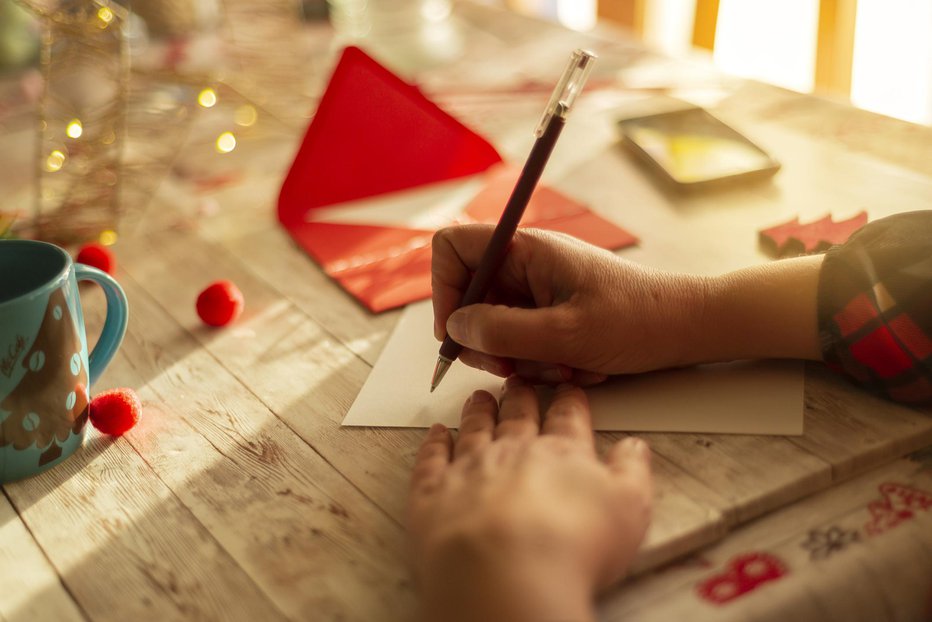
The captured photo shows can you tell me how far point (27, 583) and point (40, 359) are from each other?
0.43ft

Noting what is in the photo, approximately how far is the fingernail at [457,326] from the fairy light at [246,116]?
0.66 metres

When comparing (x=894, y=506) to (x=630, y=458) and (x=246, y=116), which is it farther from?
(x=246, y=116)

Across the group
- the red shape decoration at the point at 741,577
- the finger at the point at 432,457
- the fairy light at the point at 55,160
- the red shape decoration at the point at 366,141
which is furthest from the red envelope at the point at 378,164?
the red shape decoration at the point at 741,577

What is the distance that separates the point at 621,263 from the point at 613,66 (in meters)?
0.71

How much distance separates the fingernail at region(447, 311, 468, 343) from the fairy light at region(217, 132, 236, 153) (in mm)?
594

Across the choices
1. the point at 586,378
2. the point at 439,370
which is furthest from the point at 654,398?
the point at 439,370

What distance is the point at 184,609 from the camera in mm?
469

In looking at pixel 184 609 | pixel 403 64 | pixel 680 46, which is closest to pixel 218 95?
pixel 403 64

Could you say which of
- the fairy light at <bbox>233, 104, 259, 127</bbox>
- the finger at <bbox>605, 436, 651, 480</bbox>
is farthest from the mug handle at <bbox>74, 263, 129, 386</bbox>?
the fairy light at <bbox>233, 104, 259, 127</bbox>

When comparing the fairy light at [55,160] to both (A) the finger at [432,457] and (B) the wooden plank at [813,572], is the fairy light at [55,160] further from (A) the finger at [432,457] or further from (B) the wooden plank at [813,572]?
(B) the wooden plank at [813,572]

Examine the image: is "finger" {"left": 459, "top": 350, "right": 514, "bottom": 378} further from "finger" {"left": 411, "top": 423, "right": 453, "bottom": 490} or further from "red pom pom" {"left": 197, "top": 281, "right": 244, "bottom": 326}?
"red pom pom" {"left": 197, "top": 281, "right": 244, "bottom": 326}

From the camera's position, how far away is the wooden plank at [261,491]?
474 mm

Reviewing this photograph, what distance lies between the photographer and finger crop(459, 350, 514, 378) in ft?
2.07

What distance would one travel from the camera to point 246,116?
3.87 ft
